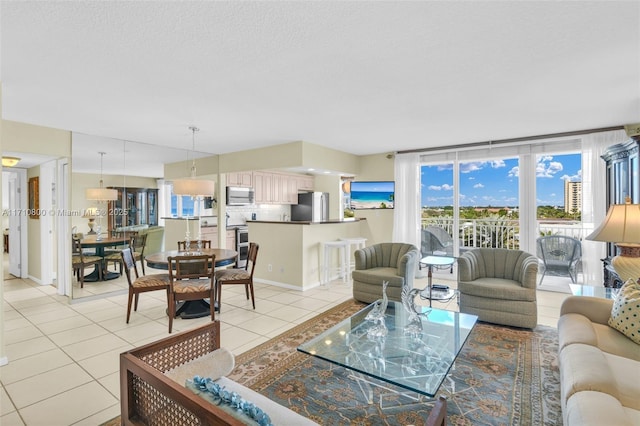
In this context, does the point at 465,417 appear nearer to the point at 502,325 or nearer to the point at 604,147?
the point at 502,325

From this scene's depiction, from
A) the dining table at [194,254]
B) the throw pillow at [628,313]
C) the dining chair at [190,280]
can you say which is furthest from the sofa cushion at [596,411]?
the dining table at [194,254]

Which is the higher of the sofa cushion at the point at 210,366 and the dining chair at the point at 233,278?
the sofa cushion at the point at 210,366

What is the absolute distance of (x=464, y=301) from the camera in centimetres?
368

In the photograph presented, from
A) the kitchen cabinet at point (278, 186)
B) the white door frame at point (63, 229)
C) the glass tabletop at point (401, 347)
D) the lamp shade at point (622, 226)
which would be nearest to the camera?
the glass tabletop at point (401, 347)

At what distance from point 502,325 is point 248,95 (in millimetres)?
3656

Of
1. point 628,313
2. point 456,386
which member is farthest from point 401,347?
point 628,313

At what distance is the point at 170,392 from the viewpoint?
114 centimetres

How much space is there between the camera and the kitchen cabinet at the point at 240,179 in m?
6.44

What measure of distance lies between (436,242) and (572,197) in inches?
85.5

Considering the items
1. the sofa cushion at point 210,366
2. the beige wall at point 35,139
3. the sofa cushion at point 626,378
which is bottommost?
the sofa cushion at point 626,378

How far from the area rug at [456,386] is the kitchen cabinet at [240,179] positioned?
404 centimetres

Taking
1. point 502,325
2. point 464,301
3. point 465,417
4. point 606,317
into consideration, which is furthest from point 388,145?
point 465,417

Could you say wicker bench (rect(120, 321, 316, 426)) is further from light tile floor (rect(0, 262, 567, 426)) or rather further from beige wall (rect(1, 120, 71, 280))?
beige wall (rect(1, 120, 71, 280))

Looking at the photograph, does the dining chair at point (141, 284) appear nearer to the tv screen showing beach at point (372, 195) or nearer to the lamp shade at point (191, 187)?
the lamp shade at point (191, 187)
